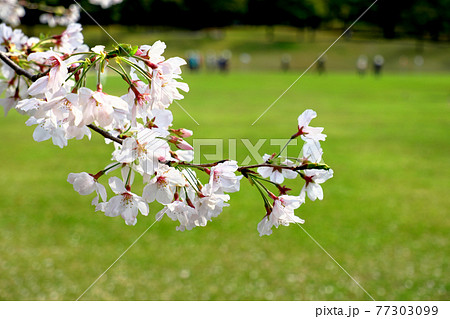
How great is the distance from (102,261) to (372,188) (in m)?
4.92

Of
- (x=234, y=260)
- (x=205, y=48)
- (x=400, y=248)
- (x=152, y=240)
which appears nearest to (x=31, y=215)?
(x=152, y=240)

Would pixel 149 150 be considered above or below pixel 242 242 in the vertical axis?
A: above

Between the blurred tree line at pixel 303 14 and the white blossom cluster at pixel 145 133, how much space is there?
46469 mm

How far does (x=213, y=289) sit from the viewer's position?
4.79 metres

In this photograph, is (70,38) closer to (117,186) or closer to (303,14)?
(117,186)

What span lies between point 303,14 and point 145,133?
56653 mm

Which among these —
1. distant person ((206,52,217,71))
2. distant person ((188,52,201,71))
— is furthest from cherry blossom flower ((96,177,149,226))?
distant person ((206,52,217,71))

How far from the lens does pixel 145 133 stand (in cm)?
124

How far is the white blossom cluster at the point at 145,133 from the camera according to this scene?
117cm

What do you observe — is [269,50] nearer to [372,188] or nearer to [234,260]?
[372,188]

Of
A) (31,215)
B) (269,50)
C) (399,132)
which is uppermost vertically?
(31,215)

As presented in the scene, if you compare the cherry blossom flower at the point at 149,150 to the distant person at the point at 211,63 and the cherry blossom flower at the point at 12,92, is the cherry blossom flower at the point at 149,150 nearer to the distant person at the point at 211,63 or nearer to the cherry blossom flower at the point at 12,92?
the cherry blossom flower at the point at 12,92

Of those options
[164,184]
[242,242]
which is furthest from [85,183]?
[242,242]

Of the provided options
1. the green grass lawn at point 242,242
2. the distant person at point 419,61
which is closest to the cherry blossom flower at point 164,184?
the green grass lawn at point 242,242
